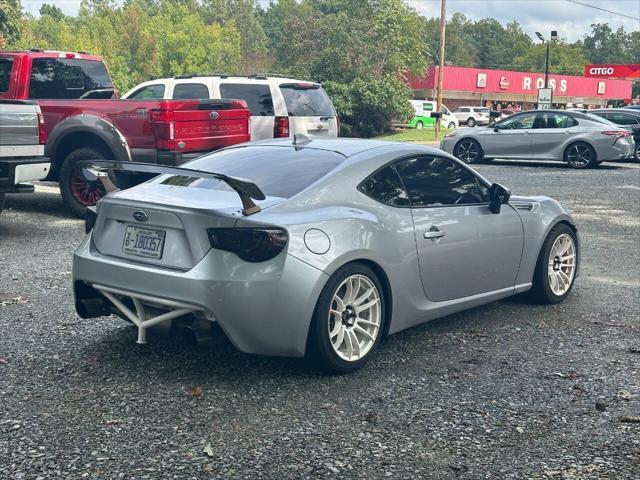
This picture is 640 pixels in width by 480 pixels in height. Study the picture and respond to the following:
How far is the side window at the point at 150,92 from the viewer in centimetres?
1423

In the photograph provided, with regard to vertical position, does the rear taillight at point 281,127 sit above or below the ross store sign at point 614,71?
below

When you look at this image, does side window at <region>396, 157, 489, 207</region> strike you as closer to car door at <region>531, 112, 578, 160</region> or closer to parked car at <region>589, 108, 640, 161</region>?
car door at <region>531, 112, 578, 160</region>

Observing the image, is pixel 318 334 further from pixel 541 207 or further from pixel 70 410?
pixel 541 207

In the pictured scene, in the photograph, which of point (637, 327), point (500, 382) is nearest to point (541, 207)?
point (637, 327)

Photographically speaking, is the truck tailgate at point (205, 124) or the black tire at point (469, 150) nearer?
the truck tailgate at point (205, 124)

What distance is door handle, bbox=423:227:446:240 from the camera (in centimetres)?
543

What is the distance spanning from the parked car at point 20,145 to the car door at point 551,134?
1443 centimetres

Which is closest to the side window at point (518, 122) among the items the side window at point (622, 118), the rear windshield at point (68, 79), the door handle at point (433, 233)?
the side window at point (622, 118)

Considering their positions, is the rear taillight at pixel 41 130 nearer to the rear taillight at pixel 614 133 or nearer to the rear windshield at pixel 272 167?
the rear windshield at pixel 272 167

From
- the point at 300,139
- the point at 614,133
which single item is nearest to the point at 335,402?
the point at 300,139

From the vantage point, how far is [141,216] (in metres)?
4.81

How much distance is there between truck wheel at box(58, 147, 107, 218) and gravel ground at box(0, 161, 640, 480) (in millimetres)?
4372

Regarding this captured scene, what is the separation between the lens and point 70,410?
4.30m

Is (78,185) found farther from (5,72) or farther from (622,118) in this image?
(622,118)
